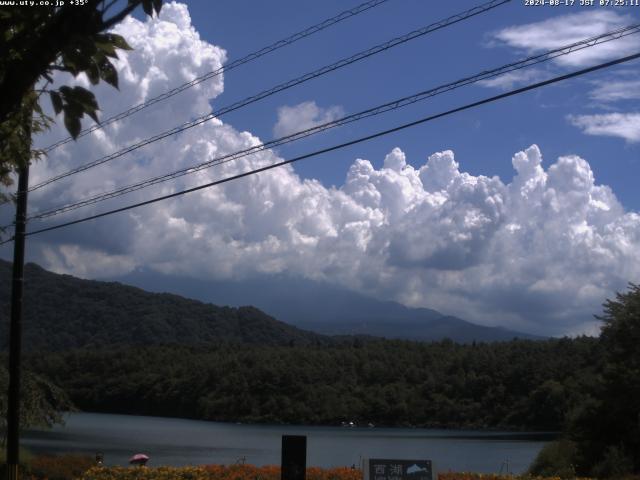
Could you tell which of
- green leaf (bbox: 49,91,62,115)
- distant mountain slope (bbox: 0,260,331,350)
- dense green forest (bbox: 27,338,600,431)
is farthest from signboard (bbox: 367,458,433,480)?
distant mountain slope (bbox: 0,260,331,350)

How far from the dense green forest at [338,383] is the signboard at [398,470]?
195ft

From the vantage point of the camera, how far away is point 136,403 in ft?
311

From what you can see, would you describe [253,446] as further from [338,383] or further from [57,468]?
[338,383]

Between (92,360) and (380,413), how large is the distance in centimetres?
2885

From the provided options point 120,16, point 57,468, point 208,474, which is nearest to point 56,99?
point 120,16

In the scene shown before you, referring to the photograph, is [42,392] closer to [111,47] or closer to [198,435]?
[111,47]

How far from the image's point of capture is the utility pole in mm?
17672

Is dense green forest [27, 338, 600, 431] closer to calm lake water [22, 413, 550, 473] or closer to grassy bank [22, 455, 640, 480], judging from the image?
calm lake water [22, 413, 550, 473]

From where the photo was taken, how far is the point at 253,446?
173 feet

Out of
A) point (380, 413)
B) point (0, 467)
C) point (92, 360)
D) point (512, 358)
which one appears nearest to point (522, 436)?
point (512, 358)

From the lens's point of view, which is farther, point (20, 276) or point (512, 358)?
point (512, 358)

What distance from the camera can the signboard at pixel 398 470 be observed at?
12414 millimetres

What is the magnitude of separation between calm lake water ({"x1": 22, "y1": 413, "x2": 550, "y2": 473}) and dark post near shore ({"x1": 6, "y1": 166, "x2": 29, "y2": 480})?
19.2 meters

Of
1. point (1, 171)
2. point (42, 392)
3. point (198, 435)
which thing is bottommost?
point (198, 435)
